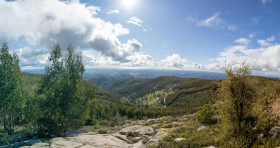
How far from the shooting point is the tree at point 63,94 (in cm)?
1591

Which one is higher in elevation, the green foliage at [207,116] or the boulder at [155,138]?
the green foliage at [207,116]

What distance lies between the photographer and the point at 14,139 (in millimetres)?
12391

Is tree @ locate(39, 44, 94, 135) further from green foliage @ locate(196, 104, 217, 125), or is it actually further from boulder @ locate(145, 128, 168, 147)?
green foliage @ locate(196, 104, 217, 125)

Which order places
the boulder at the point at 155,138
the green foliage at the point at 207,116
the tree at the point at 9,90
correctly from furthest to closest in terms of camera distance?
1. the tree at the point at 9,90
2. the green foliage at the point at 207,116
3. the boulder at the point at 155,138

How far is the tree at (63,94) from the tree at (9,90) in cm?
272

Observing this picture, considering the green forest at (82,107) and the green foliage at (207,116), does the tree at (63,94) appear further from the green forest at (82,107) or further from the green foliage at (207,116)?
the green foliage at (207,116)

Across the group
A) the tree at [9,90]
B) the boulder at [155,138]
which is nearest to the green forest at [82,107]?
the tree at [9,90]

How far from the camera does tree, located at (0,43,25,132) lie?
604 inches

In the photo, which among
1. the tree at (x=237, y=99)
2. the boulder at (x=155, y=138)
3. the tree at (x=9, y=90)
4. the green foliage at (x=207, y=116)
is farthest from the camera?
the tree at (x=9, y=90)

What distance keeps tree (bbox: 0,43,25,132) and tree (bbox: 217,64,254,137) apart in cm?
2300

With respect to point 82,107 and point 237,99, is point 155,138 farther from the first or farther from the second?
point 82,107

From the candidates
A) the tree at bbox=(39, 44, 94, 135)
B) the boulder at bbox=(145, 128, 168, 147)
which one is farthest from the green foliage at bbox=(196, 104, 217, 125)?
the tree at bbox=(39, 44, 94, 135)

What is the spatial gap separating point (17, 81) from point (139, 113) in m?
64.4

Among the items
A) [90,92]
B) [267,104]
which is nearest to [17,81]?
[90,92]
